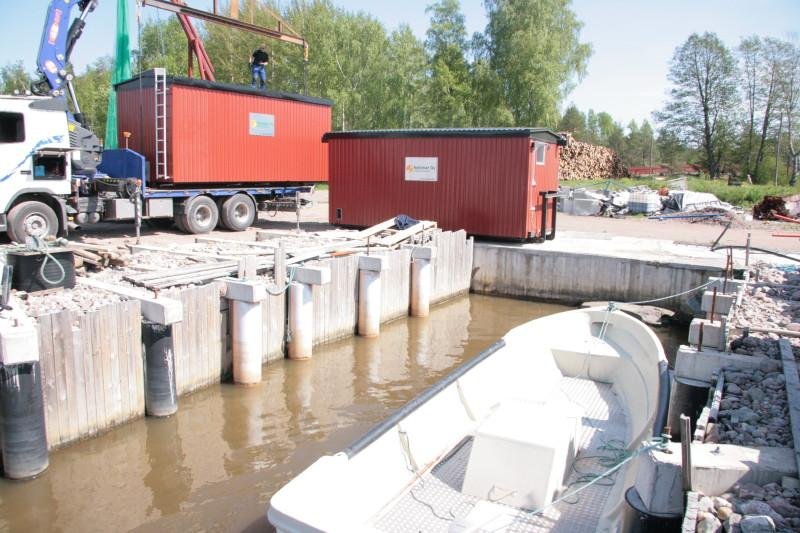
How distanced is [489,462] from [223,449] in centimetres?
350

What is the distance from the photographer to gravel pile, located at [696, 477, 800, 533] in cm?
372

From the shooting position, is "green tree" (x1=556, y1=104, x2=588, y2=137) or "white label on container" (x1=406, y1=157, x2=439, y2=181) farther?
"green tree" (x1=556, y1=104, x2=588, y2=137)

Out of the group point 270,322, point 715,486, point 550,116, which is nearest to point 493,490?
point 715,486

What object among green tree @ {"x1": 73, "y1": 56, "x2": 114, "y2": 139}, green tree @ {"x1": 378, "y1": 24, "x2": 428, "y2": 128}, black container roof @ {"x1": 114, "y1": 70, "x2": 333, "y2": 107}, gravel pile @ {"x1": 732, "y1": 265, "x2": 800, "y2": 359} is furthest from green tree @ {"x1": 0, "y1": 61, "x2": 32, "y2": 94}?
gravel pile @ {"x1": 732, "y1": 265, "x2": 800, "y2": 359}

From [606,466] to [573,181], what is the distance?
34.5 metres

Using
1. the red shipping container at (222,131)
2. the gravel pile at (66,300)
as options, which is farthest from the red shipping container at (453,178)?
the gravel pile at (66,300)

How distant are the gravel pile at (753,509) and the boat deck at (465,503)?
4.21 ft

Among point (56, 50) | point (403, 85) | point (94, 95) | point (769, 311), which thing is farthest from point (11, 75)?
point (769, 311)

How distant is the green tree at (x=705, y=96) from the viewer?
46.3 m

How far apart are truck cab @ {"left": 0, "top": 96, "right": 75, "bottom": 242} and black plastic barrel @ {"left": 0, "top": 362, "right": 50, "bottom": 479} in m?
6.99

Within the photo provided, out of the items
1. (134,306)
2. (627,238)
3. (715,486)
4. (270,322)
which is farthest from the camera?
(627,238)

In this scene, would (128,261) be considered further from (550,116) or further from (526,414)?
(550,116)

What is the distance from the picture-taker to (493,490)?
17.8 feet

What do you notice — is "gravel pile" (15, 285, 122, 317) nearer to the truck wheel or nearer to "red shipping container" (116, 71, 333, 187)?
the truck wheel
